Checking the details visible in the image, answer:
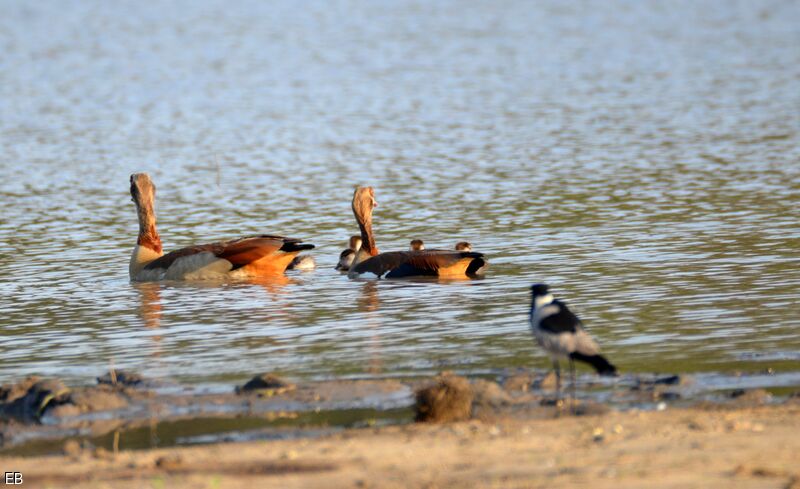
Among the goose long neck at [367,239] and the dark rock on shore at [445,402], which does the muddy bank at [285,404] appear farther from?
the goose long neck at [367,239]

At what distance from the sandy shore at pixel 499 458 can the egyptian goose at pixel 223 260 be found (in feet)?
29.1

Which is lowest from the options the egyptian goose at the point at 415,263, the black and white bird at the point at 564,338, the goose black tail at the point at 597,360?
the egyptian goose at the point at 415,263

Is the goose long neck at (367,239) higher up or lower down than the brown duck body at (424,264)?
higher up

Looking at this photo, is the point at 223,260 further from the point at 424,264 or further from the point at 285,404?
the point at 285,404

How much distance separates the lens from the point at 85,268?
19.4 meters

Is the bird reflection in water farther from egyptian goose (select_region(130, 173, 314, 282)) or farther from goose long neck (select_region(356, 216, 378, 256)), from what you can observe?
egyptian goose (select_region(130, 173, 314, 282))

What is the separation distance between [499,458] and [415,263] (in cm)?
878

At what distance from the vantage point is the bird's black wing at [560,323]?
10.5m

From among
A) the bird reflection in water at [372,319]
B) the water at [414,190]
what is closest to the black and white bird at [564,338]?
the water at [414,190]

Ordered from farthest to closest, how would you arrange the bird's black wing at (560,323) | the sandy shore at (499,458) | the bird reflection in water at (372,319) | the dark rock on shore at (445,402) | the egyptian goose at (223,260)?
the egyptian goose at (223,260), the bird reflection in water at (372,319), the bird's black wing at (560,323), the dark rock on shore at (445,402), the sandy shore at (499,458)

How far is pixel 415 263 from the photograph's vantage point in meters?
17.7

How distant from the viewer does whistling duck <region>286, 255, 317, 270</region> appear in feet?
63.9

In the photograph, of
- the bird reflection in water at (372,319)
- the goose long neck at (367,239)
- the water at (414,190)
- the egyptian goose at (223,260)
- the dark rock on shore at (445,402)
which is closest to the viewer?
the dark rock on shore at (445,402)

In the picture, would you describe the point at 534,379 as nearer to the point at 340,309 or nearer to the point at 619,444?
the point at 619,444
